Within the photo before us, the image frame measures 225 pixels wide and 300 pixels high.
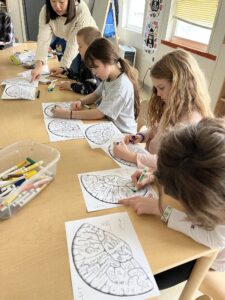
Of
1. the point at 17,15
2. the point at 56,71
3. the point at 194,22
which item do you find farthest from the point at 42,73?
the point at 17,15

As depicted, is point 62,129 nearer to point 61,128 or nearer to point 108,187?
point 61,128

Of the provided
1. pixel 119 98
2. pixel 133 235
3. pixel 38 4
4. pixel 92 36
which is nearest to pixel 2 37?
pixel 92 36

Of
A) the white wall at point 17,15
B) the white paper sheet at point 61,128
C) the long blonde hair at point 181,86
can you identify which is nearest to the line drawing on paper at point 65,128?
the white paper sheet at point 61,128

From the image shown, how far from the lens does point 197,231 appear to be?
638mm

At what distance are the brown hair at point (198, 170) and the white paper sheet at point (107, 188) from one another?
0.65 feet

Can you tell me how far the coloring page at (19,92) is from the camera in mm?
1392

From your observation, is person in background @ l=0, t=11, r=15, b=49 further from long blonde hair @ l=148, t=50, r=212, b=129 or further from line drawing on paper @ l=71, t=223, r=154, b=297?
line drawing on paper @ l=71, t=223, r=154, b=297

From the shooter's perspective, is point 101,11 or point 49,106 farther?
point 101,11

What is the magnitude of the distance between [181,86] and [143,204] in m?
0.53

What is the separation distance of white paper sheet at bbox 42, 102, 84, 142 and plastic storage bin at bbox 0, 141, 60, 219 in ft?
0.56

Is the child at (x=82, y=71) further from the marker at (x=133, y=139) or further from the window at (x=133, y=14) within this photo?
the window at (x=133, y=14)

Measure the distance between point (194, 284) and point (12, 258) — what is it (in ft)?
1.87

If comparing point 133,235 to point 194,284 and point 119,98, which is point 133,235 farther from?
point 119,98

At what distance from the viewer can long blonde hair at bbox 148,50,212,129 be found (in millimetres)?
977
